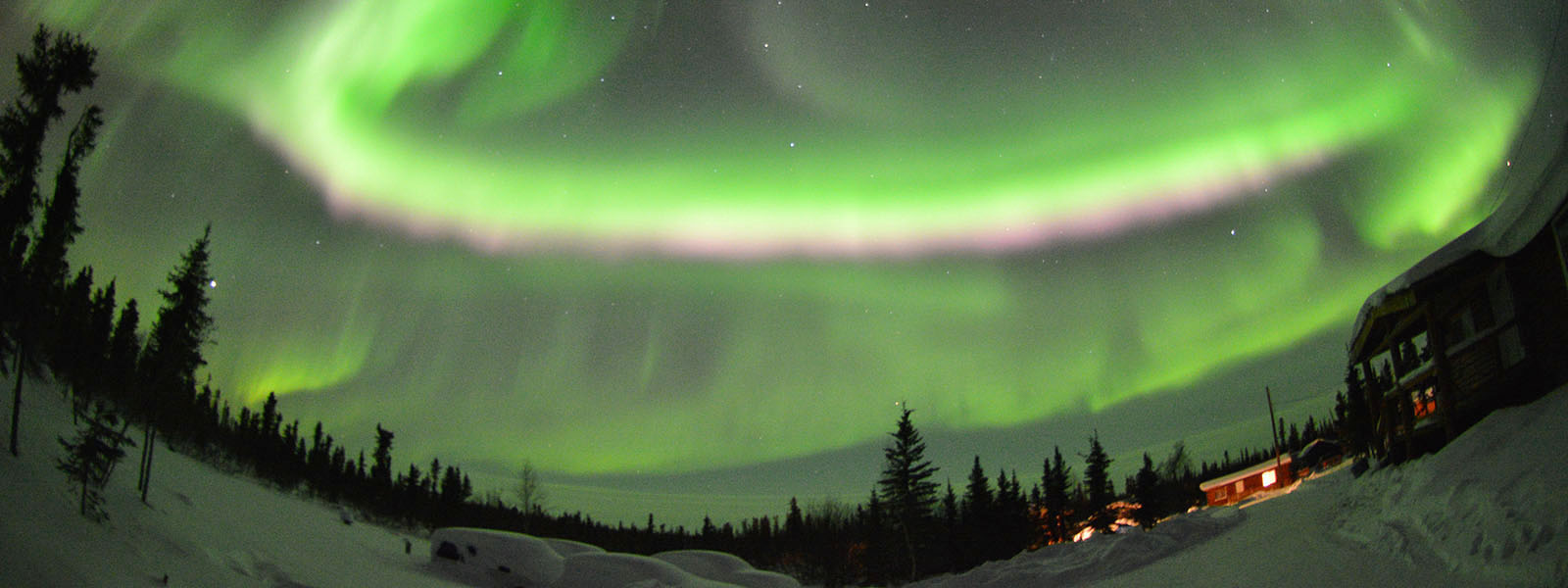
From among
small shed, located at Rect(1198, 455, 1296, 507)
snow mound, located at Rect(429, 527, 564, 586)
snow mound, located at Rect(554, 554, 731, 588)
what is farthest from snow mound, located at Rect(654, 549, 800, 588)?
small shed, located at Rect(1198, 455, 1296, 507)

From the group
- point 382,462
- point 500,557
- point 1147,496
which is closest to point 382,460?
point 382,462

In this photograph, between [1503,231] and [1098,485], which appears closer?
[1503,231]

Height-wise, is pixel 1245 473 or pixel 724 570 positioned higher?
pixel 1245 473

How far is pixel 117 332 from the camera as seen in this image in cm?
3628

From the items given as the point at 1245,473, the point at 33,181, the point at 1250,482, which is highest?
the point at 33,181

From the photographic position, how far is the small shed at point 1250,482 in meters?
47.0

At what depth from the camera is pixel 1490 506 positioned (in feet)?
29.8

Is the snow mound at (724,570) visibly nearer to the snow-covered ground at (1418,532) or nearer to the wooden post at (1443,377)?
the snow-covered ground at (1418,532)

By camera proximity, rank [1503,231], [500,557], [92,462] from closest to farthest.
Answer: [1503,231], [92,462], [500,557]

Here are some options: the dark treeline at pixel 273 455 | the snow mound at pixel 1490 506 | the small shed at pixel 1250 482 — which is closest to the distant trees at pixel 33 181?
the dark treeline at pixel 273 455

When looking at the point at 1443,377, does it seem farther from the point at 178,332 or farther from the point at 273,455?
the point at 273,455

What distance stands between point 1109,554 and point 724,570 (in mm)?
21539

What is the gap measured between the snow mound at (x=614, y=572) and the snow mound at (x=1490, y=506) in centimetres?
2368

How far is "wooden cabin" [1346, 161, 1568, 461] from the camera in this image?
11.2m
